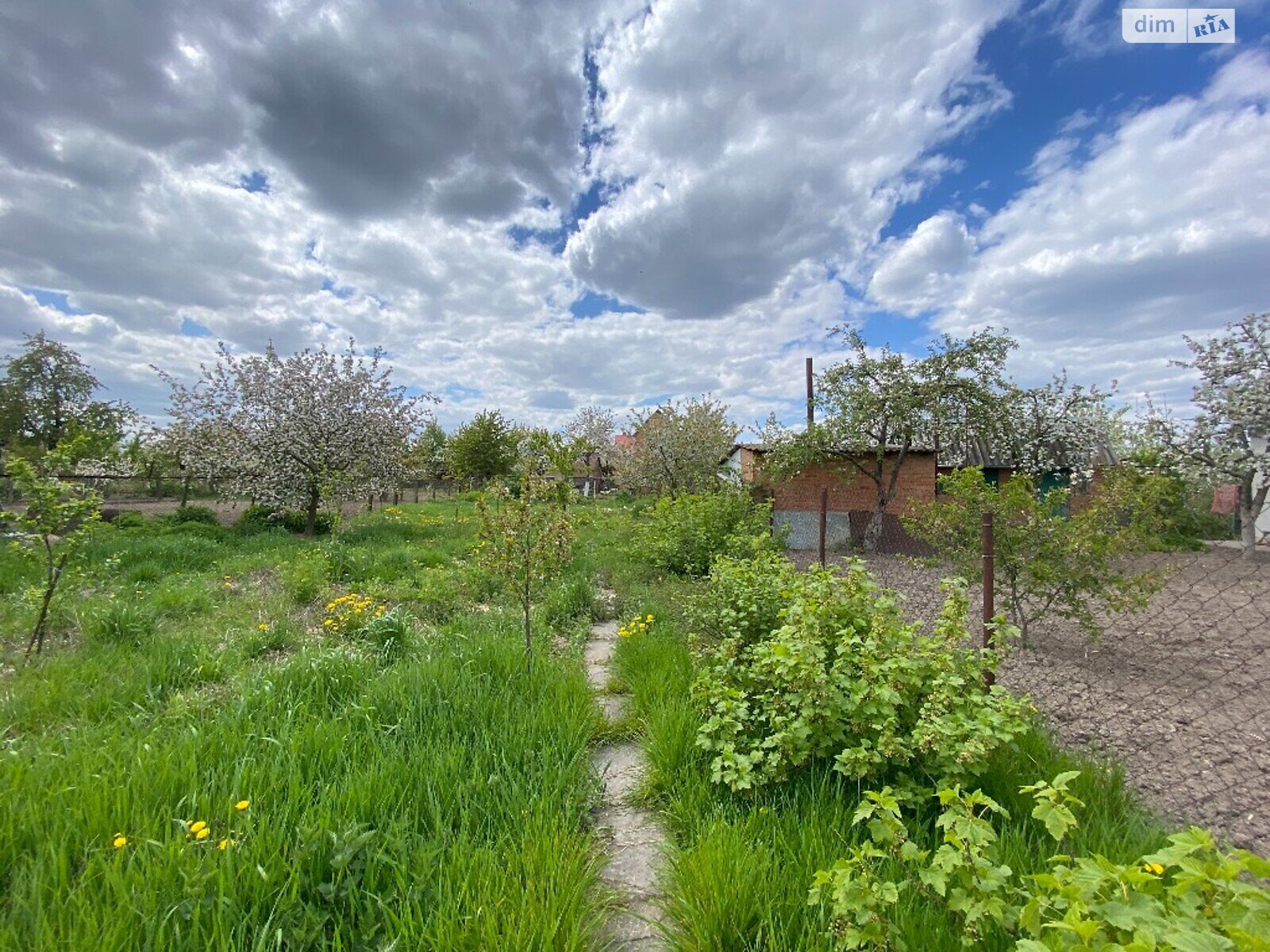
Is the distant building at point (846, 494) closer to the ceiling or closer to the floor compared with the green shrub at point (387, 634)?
closer to the ceiling

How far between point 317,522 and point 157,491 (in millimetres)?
10917

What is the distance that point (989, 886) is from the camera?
128cm

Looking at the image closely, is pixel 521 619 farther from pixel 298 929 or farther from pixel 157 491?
pixel 157 491

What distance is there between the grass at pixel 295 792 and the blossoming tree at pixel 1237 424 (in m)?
14.6

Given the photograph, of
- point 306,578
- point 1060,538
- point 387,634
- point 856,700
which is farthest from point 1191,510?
point 306,578

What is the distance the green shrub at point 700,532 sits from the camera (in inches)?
315

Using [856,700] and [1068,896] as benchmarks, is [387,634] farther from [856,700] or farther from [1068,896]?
[1068,896]

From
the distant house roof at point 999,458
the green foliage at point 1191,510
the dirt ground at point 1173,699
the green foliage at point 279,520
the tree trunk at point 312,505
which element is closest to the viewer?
the dirt ground at point 1173,699

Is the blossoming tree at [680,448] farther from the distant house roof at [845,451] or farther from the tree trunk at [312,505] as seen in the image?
the tree trunk at [312,505]

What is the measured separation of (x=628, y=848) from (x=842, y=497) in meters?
12.7

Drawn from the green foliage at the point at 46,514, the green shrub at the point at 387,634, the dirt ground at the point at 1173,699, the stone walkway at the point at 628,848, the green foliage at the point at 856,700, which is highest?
the green foliage at the point at 46,514

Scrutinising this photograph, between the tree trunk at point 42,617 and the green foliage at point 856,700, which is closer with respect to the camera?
the green foliage at point 856,700

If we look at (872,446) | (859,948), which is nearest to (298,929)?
(859,948)

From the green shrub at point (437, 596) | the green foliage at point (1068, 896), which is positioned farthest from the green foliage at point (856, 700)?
the green shrub at point (437, 596)
